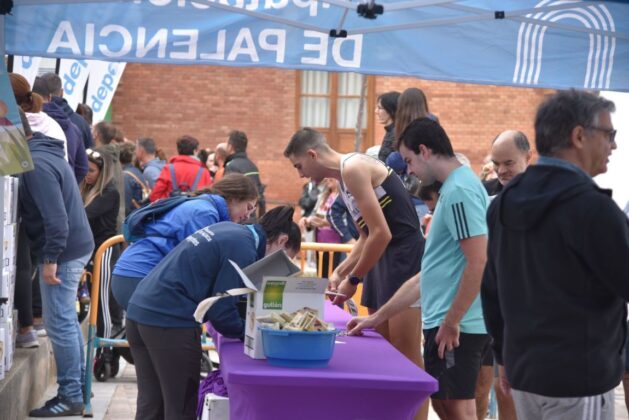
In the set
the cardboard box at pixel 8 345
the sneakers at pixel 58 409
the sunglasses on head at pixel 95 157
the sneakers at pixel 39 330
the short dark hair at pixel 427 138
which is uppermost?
the short dark hair at pixel 427 138

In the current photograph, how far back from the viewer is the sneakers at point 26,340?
7758mm

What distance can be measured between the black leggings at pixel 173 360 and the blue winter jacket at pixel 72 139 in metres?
3.45

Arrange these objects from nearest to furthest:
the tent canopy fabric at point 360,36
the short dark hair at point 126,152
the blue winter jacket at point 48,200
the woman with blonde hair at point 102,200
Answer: the tent canopy fabric at point 360,36, the blue winter jacket at point 48,200, the woman with blonde hair at point 102,200, the short dark hair at point 126,152

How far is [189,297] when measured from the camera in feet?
16.8

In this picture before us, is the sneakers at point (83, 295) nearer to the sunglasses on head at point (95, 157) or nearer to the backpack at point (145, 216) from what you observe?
the sunglasses on head at point (95, 157)

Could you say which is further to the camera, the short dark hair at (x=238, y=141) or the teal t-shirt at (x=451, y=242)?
the short dark hair at (x=238, y=141)

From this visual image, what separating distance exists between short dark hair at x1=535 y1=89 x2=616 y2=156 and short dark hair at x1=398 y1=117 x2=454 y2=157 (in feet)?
4.81

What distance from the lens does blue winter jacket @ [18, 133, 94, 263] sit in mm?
6965

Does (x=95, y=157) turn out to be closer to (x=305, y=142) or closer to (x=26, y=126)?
(x=26, y=126)

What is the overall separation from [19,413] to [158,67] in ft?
64.3

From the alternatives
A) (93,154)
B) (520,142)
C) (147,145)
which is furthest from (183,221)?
(147,145)

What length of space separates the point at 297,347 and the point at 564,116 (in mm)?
1432

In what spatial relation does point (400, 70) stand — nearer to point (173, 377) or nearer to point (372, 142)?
point (173, 377)

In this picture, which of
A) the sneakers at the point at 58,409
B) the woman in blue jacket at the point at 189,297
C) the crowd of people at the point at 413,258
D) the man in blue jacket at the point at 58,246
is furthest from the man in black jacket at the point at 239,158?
the woman in blue jacket at the point at 189,297
